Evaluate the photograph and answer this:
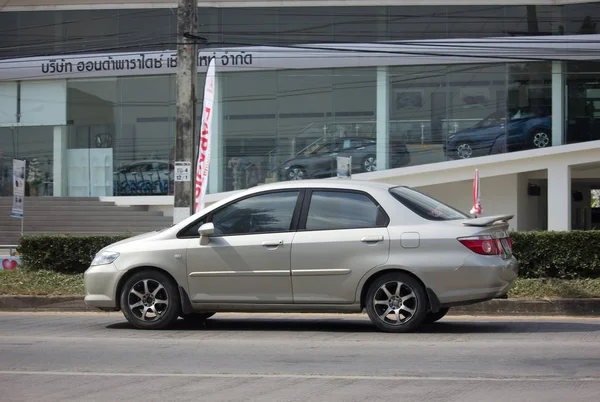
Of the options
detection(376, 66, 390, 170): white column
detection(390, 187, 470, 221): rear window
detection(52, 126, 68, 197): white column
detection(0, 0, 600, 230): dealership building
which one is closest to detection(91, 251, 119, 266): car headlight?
detection(390, 187, 470, 221): rear window

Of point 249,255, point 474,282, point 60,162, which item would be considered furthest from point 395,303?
point 60,162

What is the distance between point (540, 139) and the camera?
26.7m

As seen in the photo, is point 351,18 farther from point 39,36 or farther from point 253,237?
point 253,237

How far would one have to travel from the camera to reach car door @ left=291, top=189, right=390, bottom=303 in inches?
352

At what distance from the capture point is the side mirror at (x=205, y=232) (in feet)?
30.3

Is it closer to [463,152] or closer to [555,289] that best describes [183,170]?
[555,289]

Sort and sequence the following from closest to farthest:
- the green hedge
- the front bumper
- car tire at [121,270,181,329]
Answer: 1. car tire at [121,270,181,329]
2. the front bumper
3. the green hedge

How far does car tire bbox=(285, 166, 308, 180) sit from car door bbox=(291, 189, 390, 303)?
726 inches

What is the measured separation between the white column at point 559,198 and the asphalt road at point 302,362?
646 inches

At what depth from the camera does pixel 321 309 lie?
9.19m

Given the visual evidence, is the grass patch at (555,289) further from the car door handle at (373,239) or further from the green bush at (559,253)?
the car door handle at (373,239)

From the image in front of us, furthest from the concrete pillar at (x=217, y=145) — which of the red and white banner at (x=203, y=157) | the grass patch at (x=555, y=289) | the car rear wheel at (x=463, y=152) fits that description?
the grass patch at (x=555, y=289)

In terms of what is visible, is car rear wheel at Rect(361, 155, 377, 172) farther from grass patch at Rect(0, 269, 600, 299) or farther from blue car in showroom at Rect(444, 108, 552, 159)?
grass patch at Rect(0, 269, 600, 299)

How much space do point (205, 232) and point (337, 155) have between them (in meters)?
18.6
